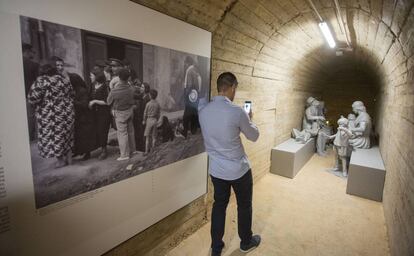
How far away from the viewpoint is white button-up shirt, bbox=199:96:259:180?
2211 millimetres

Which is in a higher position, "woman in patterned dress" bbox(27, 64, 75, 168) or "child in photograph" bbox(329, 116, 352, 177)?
"woman in patterned dress" bbox(27, 64, 75, 168)

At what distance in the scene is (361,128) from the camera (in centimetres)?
543

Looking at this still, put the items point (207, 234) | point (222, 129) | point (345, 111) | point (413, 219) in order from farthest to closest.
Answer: point (345, 111), point (207, 234), point (222, 129), point (413, 219)

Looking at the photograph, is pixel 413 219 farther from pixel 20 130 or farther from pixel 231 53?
pixel 20 130

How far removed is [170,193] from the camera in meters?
2.53

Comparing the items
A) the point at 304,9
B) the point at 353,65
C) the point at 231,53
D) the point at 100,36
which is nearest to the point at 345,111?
the point at 353,65

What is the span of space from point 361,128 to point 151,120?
5548mm

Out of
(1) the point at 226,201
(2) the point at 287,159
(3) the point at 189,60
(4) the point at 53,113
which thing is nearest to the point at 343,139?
(2) the point at 287,159

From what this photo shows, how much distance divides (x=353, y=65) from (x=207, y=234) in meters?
9.36

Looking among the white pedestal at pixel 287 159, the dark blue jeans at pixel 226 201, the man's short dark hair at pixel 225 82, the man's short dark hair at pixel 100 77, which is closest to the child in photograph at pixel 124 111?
the man's short dark hair at pixel 100 77

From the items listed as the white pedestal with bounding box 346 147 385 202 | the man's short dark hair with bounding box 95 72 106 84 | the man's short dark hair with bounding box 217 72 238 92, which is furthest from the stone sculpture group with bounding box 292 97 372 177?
the man's short dark hair with bounding box 95 72 106 84

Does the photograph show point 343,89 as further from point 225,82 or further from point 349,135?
point 225,82

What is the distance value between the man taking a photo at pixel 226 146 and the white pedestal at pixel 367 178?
324 centimetres

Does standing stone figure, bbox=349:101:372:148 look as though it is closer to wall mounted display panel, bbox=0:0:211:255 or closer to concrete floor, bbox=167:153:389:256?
concrete floor, bbox=167:153:389:256
